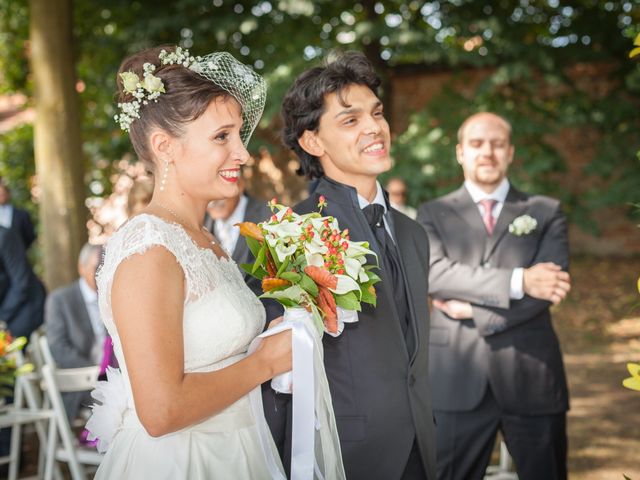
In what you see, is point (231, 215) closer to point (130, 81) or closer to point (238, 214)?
point (238, 214)

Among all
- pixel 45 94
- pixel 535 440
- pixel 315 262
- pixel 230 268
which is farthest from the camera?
pixel 45 94

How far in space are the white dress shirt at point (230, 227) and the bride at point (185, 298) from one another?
3373 millimetres

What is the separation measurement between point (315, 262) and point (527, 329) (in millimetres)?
2121

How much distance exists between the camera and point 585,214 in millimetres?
10781

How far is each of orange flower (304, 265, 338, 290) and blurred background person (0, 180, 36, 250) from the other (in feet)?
20.9

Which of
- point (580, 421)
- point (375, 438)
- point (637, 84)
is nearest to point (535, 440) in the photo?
point (375, 438)

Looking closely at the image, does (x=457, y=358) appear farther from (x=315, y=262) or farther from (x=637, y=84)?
(x=637, y=84)

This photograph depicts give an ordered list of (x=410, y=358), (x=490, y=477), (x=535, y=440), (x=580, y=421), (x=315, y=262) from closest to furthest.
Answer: (x=315, y=262) → (x=410, y=358) → (x=535, y=440) → (x=490, y=477) → (x=580, y=421)

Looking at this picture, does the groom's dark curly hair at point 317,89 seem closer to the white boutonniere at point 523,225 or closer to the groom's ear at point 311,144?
the groom's ear at point 311,144

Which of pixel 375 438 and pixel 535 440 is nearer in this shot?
pixel 375 438

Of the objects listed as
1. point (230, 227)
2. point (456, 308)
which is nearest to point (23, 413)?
point (230, 227)

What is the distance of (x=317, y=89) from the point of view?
10.1ft

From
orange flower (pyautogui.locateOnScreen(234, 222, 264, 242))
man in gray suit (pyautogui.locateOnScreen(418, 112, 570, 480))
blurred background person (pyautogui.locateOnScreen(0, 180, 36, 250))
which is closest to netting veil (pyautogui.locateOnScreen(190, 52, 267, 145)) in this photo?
orange flower (pyautogui.locateOnScreen(234, 222, 264, 242))

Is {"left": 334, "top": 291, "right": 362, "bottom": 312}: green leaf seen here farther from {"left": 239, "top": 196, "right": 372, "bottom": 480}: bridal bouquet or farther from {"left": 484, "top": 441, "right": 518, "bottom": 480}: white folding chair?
{"left": 484, "top": 441, "right": 518, "bottom": 480}: white folding chair
